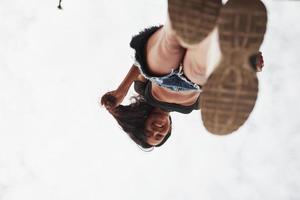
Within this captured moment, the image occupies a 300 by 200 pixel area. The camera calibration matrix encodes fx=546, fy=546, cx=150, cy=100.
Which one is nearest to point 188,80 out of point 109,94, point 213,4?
point 109,94

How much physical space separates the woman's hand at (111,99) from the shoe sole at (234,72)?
894 mm

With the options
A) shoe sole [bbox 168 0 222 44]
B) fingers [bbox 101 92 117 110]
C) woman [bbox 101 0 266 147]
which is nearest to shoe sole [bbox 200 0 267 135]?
woman [bbox 101 0 266 147]

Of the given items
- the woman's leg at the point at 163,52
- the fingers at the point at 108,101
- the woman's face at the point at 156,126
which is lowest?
the woman's face at the point at 156,126

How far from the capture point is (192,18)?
76.1 inches

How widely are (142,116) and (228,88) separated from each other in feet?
3.56

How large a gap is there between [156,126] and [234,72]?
110 centimetres

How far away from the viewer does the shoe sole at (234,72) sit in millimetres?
1825

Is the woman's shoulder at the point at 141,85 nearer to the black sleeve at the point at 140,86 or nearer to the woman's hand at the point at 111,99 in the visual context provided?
the black sleeve at the point at 140,86

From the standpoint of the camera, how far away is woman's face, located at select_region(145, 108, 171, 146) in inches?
114

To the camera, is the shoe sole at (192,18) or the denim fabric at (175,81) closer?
the shoe sole at (192,18)

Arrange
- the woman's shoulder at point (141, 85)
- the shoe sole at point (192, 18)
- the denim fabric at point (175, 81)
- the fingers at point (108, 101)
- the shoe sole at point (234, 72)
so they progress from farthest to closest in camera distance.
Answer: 1. the woman's shoulder at point (141, 85)
2. the fingers at point (108, 101)
3. the denim fabric at point (175, 81)
4. the shoe sole at point (192, 18)
5. the shoe sole at point (234, 72)

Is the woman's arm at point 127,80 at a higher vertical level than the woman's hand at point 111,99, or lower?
higher

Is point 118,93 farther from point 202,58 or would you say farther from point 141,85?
point 202,58

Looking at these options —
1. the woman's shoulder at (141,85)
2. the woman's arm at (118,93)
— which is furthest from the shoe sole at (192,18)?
the woman's shoulder at (141,85)
